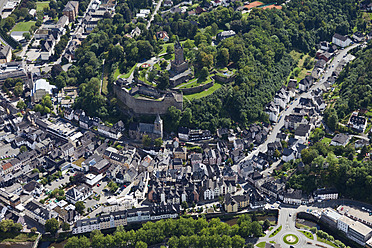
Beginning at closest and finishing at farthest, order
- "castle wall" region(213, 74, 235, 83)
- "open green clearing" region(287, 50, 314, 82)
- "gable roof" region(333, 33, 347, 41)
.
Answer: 1. "castle wall" region(213, 74, 235, 83)
2. "open green clearing" region(287, 50, 314, 82)
3. "gable roof" region(333, 33, 347, 41)

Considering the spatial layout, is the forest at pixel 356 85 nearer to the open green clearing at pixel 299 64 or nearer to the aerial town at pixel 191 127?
the aerial town at pixel 191 127

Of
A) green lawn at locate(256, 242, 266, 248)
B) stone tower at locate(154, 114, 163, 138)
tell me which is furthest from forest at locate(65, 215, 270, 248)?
stone tower at locate(154, 114, 163, 138)

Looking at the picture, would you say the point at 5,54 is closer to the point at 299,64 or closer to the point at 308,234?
the point at 299,64

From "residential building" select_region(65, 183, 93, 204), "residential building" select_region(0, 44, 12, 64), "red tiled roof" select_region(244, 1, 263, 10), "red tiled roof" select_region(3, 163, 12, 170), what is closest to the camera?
"residential building" select_region(65, 183, 93, 204)

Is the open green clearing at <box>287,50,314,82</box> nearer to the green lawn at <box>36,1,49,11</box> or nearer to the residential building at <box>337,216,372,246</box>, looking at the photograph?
the residential building at <box>337,216,372,246</box>

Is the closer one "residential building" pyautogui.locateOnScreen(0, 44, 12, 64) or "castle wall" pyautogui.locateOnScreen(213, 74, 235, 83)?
"castle wall" pyautogui.locateOnScreen(213, 74, 235, 83)

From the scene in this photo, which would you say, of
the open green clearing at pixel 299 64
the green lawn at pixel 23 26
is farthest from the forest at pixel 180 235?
the green lawn at pixel 23 26
